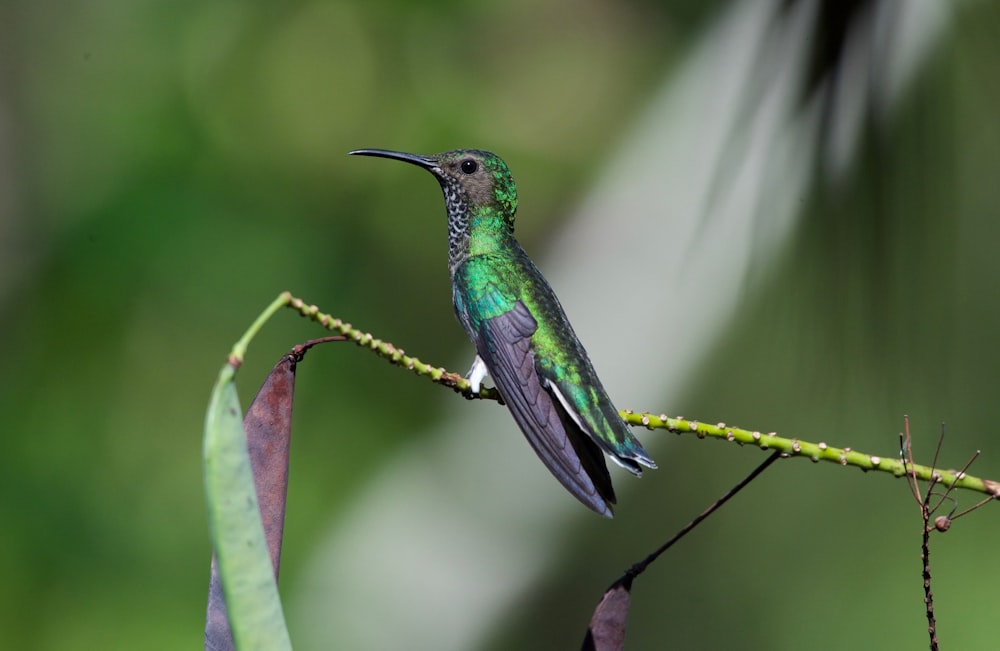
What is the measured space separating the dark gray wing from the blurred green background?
4.62 ft

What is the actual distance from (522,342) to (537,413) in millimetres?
188

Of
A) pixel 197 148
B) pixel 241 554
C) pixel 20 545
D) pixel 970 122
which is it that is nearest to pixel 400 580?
pixel 20 545

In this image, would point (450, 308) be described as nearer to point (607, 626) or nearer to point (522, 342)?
point (522, 342)

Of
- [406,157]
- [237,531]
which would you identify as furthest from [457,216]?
[237,531]

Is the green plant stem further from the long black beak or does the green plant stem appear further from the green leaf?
the long black beak

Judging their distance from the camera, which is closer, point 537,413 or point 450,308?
point 537,413

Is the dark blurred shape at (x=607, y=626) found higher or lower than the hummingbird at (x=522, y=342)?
lower

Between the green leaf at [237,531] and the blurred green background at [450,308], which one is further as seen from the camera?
the blurred green background at [450,308]

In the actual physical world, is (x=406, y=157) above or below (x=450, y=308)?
above

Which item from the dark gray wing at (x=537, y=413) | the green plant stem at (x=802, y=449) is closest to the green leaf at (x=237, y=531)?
the green plant stem at (x=802, y=449)

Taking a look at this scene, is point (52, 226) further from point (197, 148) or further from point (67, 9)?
point (67, 9)

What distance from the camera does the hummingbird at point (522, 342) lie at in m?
1.51

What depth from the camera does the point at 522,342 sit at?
1.75 metres

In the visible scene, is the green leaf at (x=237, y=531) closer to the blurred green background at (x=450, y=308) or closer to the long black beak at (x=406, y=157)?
the long black beak at (x=406, y=157)
